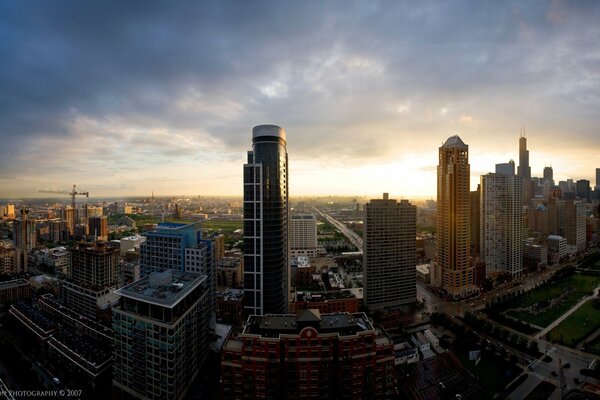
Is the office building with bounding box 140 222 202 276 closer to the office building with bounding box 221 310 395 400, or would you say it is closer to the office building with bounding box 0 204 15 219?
the office building with bounding box 221 310 395 400

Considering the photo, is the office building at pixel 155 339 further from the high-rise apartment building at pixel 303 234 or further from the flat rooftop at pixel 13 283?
the high-rise apartment building at pixel 303 234

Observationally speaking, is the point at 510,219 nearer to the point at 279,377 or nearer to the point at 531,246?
the point at 531,246

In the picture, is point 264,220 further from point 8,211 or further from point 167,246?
point 8,211

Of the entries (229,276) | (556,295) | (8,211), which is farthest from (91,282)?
(8,211)

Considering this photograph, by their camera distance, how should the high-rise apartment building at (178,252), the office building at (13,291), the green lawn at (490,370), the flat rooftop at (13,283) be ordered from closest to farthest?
the green lawn at (490,370), the high-rise apartment building at (178,252), the office building at (13,291), the flat rooftop at (13,283)

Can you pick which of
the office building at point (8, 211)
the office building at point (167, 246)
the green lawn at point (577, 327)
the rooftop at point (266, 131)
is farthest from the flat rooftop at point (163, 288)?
the office building at point (8, 211)

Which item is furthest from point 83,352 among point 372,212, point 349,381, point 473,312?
point 473,312
